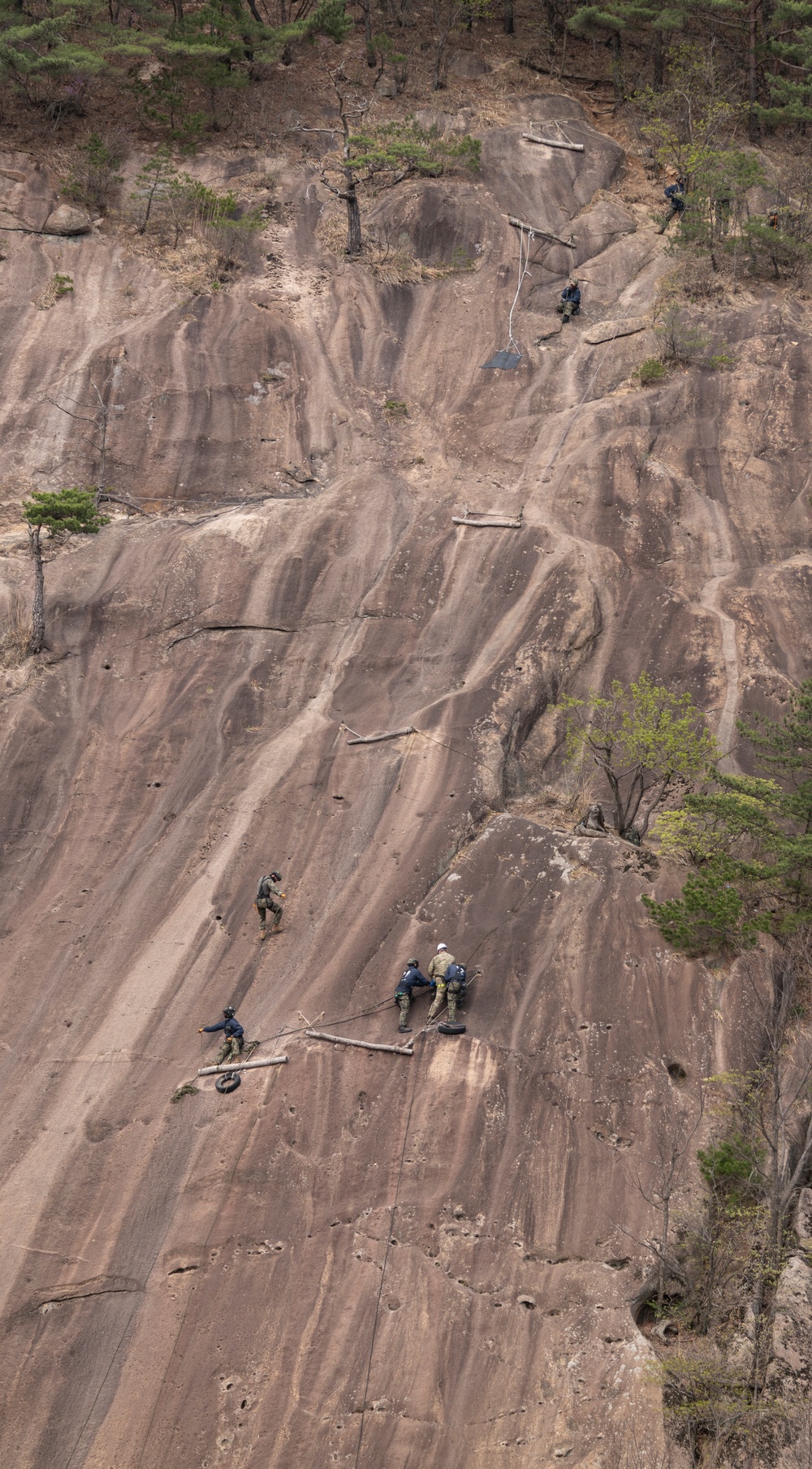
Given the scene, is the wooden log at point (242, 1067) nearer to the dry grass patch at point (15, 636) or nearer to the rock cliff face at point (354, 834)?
the rock cliff face at point (354, 834)

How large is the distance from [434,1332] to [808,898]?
1116 centimetres

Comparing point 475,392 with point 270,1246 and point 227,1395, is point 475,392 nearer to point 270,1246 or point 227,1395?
point 270,1246

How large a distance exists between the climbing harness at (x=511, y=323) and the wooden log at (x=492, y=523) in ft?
27.2

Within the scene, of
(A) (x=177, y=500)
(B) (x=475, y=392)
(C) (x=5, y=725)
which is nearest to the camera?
(C) (x=5, y=725)

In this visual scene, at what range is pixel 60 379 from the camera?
34.9 metres

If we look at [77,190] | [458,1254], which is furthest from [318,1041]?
[77,190]

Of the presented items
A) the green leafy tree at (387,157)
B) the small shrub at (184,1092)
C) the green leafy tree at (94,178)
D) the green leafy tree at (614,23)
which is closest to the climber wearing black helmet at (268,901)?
the small shrub at (184,1092)

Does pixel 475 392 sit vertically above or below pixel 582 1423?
above

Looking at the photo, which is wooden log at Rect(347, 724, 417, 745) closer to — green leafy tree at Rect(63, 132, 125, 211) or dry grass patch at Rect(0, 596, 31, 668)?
dry grass patch at Rect(0, 596, 31, 668)

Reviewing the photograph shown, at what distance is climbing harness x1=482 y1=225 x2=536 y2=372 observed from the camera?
37.8 meters

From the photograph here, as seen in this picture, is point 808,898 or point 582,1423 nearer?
point 582,1423

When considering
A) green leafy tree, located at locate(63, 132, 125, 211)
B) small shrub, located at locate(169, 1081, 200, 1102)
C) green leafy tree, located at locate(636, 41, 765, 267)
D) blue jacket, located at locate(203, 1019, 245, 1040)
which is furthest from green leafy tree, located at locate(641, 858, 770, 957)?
green leafy tree, located at locate(63, 132, 125, 211)

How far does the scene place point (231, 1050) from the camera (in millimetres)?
21422

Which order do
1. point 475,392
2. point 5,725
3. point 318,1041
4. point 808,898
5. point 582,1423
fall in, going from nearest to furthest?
1. point 582,1423
2. point 318,1041
3. point 808,898
4. point 5,725
5. point 475,392
